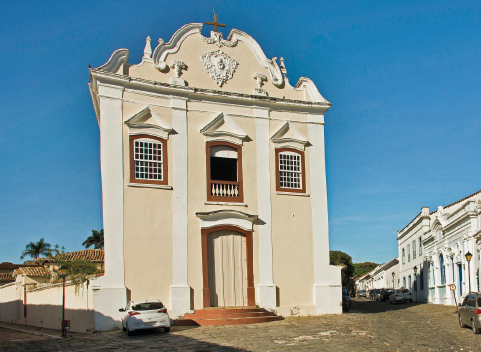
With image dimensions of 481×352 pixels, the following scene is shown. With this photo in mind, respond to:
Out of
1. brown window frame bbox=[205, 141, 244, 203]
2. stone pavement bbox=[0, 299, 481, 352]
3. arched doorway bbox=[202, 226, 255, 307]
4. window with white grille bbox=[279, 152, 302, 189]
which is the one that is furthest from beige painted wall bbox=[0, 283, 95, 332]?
window with white grille bbox=[279, 152, 302, 189]

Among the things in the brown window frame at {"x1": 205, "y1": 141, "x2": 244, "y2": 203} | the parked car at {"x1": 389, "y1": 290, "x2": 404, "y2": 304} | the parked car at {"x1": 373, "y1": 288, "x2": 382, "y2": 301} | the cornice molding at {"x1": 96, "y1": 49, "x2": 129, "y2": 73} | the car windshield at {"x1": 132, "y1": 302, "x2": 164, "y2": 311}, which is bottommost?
the parked car at {"x1": 373, "y1": 288, "x2": 382, "y2": 301}

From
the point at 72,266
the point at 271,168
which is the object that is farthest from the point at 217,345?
the point at 72,266

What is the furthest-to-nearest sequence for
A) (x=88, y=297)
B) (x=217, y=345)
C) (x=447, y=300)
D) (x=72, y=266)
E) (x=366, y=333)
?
1. (x=447, y=300)
2. (x=72, y=266)
3. (x=88, y=297)
4. (x=366, y=333)
5. (x=217, y=345)

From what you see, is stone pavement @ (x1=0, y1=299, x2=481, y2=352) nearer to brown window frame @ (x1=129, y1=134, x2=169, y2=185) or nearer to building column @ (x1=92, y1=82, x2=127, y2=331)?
building column @ (x1=92, y1=82, x2=127, y2=331)

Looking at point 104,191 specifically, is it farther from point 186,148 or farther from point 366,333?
point 366,333

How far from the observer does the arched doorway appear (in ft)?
65.1

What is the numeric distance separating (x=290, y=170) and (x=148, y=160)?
614cm

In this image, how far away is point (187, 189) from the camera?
65.6ft

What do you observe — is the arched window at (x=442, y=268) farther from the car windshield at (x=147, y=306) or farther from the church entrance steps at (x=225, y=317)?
the car windshield at (x=147, y=306)

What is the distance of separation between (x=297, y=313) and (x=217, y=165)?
708 cm

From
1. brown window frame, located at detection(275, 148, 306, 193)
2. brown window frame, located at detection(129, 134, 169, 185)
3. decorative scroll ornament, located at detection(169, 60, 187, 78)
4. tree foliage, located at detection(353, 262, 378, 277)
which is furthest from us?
tree foliage, located at detection(353, 262, 378, 277)

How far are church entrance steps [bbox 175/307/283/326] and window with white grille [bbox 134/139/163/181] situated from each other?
529 cm

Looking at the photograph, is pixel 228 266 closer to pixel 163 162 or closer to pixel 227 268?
pixel 227 268

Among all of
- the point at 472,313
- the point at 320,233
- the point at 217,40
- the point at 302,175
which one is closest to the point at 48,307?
the point at 320,233
